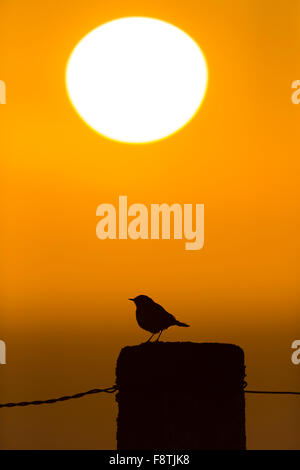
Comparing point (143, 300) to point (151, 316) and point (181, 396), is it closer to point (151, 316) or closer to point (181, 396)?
point (151, 316)

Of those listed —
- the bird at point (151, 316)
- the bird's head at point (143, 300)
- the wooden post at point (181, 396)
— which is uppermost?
the bird's head at point (143, 300)

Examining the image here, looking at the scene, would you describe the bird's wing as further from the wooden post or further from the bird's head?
the wooden post

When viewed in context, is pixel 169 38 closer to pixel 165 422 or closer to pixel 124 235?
pixel 124 235

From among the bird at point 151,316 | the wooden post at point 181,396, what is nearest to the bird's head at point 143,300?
the bird at point 151,316

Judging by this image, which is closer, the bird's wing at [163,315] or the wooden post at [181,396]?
the wooden post at [181,396]

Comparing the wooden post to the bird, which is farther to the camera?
the bird

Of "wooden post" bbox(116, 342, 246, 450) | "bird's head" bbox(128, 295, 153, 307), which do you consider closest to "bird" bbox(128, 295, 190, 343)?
"bird's head" bbox(128, 295, 153, 307)

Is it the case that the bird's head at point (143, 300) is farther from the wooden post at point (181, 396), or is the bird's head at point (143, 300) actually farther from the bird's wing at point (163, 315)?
the wooden post at point (181, 396)

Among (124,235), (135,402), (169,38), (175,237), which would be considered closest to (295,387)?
(175,237)

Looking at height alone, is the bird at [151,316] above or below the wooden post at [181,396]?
above
